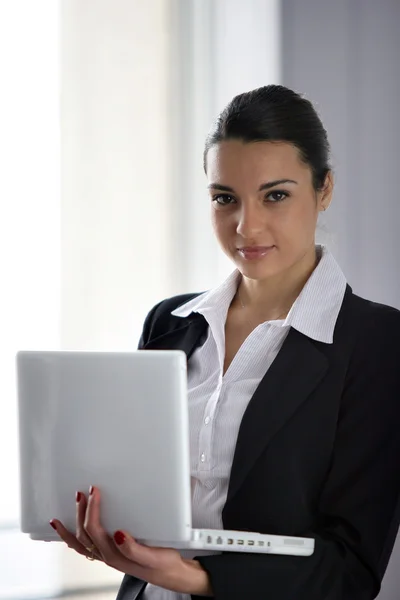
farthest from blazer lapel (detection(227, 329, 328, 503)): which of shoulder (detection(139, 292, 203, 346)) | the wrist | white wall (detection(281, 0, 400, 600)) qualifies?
white wall (detection(281, 0, 400, 600))

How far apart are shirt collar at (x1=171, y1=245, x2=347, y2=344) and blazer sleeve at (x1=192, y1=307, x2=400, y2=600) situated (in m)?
0.11

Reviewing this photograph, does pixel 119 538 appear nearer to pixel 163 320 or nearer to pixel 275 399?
pixel 275 399

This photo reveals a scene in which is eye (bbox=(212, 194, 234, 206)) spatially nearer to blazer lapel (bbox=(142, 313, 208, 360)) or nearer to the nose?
the nose

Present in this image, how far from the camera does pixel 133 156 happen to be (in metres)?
2.63

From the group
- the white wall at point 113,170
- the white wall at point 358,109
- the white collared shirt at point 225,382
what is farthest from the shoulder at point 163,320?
the white wall at point 358,109

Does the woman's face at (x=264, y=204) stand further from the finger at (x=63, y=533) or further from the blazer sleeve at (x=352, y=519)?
the finger at (x=63, y=533)

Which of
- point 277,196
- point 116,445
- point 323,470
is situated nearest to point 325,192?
point 277,196

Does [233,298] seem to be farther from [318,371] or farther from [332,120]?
[332,120]

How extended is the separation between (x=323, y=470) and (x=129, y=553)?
0.36 m

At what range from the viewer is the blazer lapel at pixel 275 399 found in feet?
4.49

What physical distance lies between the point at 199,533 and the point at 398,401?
411mm

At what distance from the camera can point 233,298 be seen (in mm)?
1720

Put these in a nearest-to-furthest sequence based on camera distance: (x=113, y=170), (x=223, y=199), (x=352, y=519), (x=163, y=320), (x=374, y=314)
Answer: (x=352, y=519) → (x=374, y=314) → (x=223, y=199) → (x=163, y=320) → (x=113, y=170)

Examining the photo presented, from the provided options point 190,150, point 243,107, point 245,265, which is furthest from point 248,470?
point 190,150
